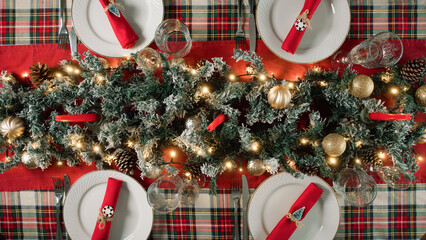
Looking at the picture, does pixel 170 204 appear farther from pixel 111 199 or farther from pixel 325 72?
pixel 325 72

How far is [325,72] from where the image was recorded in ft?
4.29

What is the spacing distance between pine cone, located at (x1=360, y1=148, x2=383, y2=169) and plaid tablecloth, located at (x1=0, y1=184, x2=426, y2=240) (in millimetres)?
302

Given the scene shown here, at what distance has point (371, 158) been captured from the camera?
4.20 feet

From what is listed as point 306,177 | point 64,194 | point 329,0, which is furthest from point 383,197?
point 64,194

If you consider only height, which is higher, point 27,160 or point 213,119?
point 213,119

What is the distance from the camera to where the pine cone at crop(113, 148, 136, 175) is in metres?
1.30

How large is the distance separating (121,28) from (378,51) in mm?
1350

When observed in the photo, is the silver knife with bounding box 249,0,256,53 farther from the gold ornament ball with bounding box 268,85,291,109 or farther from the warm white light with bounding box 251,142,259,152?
the warm white light with bounding box 251,142,259,152

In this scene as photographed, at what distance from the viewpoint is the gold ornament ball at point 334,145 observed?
1.14 m

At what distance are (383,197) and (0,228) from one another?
2.35 meters

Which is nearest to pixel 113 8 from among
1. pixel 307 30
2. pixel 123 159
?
pixel 123 159

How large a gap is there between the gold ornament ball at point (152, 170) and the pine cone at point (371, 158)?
3.56ft

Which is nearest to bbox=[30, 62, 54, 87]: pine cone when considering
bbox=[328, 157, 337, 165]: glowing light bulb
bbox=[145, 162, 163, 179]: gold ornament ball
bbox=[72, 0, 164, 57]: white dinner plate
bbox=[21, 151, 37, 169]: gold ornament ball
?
bbox=[72, 0, 164, 57]: white dinner plate

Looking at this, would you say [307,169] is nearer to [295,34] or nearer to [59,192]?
[295,34]
